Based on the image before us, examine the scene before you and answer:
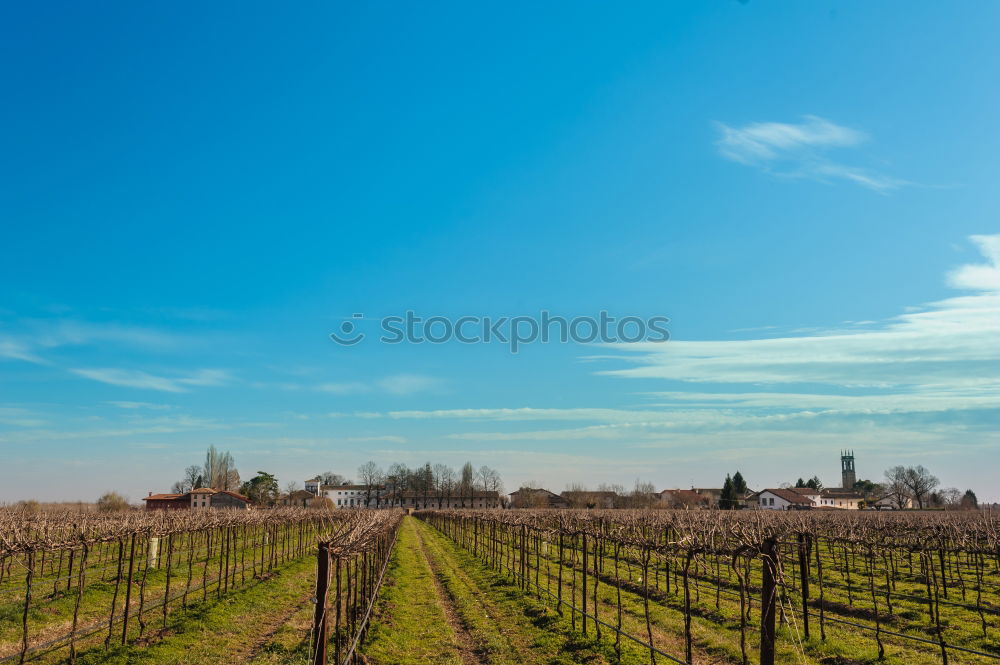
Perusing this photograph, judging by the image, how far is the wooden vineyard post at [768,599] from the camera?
866 centimetres

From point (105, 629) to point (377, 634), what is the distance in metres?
8.02

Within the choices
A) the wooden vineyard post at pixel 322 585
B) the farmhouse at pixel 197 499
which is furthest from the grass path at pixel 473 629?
the farmhouse at pixel 197 499

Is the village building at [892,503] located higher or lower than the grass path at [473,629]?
lower

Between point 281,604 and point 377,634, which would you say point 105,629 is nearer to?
point 281,604

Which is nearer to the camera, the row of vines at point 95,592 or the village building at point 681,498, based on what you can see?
the row of vines at point 95,592

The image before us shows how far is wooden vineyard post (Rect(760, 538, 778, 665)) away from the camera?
8.66m

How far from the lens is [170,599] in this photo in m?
23.0

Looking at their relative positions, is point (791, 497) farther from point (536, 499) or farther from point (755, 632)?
point (755, 632)

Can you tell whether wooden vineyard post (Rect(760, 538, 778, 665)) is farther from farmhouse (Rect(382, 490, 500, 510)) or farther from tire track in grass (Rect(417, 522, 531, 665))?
farmhouse (Rect(382, 490, 500, 510))

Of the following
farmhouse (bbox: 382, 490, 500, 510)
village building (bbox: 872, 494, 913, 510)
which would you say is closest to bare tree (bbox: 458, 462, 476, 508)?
farmhouse (bbox: 382, 490, 500, 510)

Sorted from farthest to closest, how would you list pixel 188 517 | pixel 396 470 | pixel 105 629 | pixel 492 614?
1. pixel 396 470
2. pixel 188 517
3. pixel 492 614
4. pixel 105 629

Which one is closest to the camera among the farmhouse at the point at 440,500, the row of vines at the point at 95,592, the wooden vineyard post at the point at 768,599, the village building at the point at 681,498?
the wooden vineyard post at the point at 768,599

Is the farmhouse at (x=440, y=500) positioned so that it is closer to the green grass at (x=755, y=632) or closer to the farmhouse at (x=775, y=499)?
the farmhouse at (x=775, y=499)

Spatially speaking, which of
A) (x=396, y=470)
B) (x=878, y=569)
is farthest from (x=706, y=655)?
(x=396, y=470)
